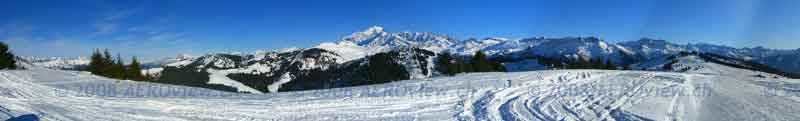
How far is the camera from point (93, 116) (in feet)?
38.5

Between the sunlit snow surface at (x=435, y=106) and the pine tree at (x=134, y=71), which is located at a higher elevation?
the pine tree at (x=134, y=71)

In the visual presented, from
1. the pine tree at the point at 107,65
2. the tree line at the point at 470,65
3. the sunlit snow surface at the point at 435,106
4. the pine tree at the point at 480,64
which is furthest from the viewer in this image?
the pine tree at the point at 480,64

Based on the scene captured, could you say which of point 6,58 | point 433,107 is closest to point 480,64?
point 6,58

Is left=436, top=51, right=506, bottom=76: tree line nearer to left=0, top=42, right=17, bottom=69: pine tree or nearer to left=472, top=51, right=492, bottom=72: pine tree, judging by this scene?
left=472, top=51, right=492, bottom=72: pine tree

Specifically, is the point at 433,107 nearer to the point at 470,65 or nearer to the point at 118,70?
the point at 118,70

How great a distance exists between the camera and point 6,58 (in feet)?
149

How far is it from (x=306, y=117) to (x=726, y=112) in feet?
35.6

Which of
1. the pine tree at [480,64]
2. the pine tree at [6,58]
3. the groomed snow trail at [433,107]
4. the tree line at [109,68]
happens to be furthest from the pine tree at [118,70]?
the pine tree at [480,64]

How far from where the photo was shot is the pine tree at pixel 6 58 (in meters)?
44.4

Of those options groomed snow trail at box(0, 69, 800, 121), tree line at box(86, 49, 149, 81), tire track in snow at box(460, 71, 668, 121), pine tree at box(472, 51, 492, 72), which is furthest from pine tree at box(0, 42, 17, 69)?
pine tree at box(472, 51, 492, 72)

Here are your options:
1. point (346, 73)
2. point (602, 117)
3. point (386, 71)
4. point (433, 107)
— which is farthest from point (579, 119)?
point (346, 73)

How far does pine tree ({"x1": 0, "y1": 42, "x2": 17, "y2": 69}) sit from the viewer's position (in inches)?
1750

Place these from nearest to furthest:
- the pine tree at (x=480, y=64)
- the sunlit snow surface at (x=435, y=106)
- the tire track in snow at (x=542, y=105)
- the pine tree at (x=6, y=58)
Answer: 1. the sunlit snow surface at (x=435, y=106)
2. the tire track in snow at (x=542, y=105)
3. the pine tree at (x=6, y=58)
4. the pine tree at (x=480, y=64)

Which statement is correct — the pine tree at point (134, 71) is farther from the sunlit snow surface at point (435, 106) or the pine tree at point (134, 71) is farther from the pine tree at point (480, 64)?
the pine tree at point (480, 64)
